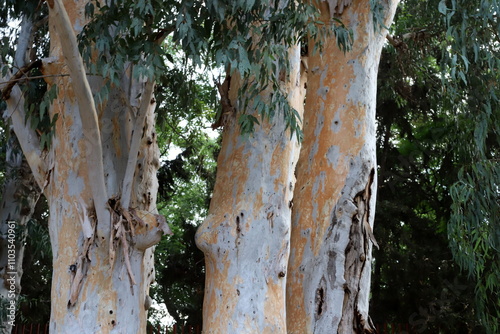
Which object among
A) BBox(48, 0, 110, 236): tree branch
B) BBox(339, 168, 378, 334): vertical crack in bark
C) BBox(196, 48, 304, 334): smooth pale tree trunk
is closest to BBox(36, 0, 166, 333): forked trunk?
BBox(48, 0, 110, 236): tree branch

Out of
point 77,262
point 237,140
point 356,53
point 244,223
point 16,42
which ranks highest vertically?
point 16,42

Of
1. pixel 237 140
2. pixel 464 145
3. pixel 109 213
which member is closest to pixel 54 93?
pixel 109 213

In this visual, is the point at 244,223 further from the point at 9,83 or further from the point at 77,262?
the point at 9,83

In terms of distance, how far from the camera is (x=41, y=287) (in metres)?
11.8

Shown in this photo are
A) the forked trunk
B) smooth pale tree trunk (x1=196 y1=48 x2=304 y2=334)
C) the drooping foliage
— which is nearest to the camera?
the forked trunk

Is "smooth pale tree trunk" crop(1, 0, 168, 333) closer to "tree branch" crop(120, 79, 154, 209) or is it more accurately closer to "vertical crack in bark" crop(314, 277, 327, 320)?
"tree branch" crop(120, 79, 154, 209)

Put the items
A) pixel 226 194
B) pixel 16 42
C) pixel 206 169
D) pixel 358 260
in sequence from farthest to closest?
pixel 206 169 → pixel 16 42 → pixel 358 260 → pixel 226 194

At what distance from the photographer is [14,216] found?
924 centimetres

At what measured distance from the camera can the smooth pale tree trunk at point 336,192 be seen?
5773 millimetres

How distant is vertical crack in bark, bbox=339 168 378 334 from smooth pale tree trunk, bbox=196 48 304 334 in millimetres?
899

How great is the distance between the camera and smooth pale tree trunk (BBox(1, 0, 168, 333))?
4758mm

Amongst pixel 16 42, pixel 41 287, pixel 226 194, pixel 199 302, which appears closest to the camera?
pixel 226 194

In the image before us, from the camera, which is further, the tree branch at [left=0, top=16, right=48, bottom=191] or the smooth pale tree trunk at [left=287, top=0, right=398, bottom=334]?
the smooth pale tree trunk at [left=287, top=0, right=398, bottom=334]

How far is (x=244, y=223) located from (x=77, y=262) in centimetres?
117
